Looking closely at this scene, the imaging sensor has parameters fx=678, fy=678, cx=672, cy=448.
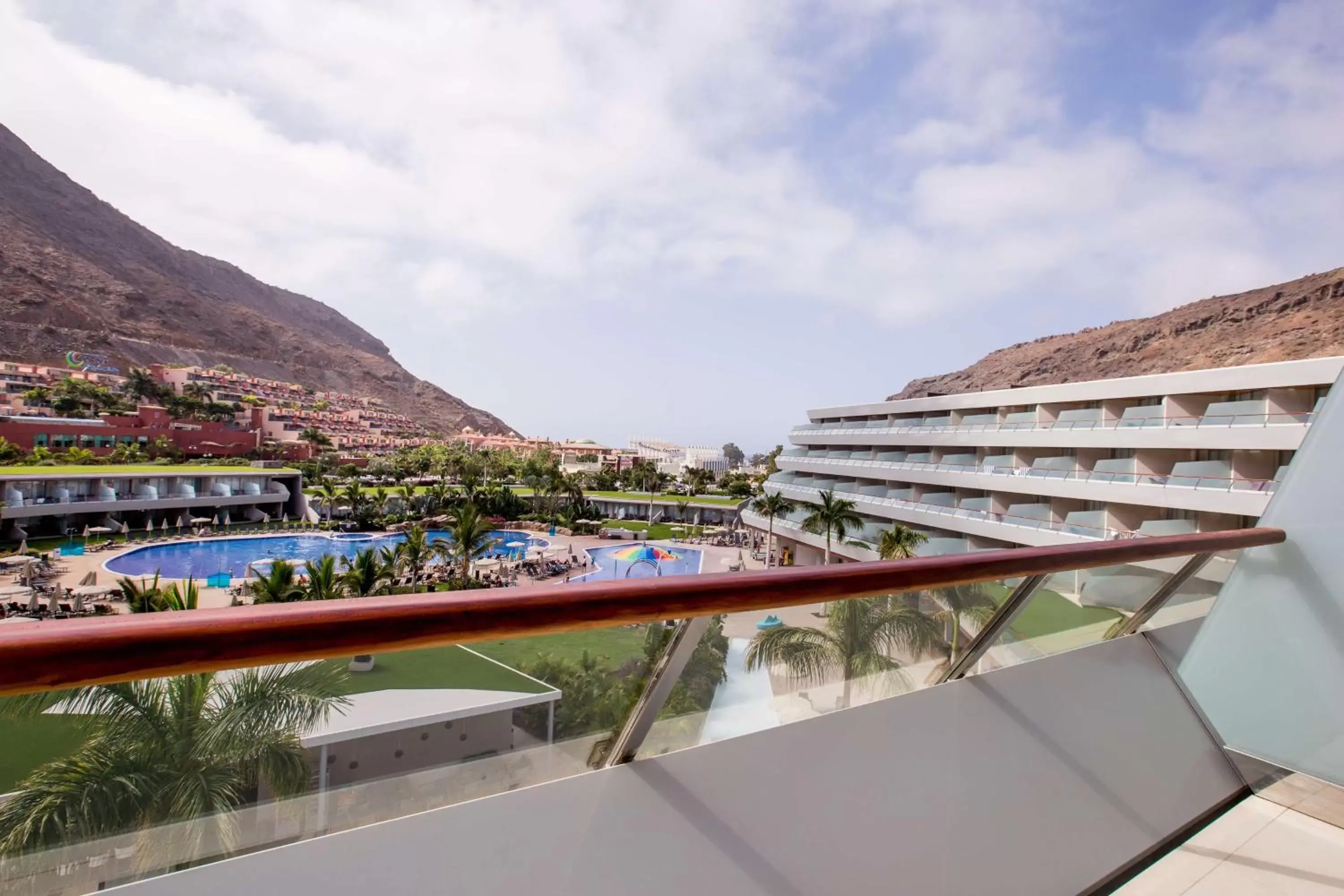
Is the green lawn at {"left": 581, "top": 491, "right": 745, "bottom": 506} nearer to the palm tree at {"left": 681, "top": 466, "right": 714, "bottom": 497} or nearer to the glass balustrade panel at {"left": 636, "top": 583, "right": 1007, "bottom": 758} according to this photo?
the palm tree at {"left": 681, "top": 466, "right": 714, "bottom": 497}

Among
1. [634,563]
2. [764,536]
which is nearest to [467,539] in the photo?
[634,563]

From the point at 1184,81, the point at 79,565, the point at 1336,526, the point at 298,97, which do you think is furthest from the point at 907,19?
the point at 79,565

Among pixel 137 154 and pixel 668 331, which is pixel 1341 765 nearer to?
pixel 668 331

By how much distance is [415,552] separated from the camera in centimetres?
1816

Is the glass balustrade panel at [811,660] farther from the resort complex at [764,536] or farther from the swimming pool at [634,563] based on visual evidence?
the swimming pool at [634,563]

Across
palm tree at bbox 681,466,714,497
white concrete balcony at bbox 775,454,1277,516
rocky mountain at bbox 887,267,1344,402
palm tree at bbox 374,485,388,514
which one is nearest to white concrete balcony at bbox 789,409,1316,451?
white concrete balcony at bbox 775,454,1277,516

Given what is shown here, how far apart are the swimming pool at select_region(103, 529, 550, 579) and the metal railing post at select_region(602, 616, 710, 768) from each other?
19863mm

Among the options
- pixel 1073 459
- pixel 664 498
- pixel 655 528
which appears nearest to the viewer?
→ pixel 1073 459

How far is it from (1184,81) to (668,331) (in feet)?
125

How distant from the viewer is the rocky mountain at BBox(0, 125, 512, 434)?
81750mm

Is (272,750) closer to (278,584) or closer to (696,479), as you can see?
(278,584)

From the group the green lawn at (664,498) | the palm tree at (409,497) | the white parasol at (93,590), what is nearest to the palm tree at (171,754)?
the white parasol at (93,590)

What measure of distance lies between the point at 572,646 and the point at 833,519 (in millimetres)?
20297

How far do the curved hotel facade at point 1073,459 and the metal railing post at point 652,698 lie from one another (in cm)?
1014
